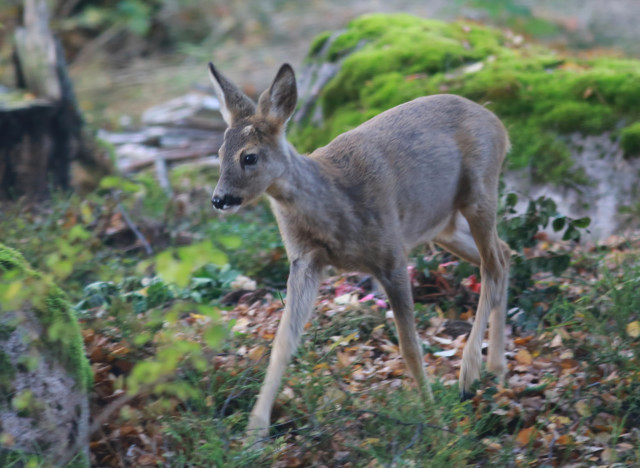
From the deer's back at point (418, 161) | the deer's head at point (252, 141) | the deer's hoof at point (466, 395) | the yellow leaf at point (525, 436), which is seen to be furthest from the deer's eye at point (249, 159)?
the yellow leaf at point (525, 436)

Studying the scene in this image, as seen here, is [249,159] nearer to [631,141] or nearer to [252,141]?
[252,141]

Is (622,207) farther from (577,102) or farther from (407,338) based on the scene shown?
(407,338)

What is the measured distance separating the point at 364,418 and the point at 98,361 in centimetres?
172

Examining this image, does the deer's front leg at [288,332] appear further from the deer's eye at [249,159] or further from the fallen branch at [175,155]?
the fallen branch at [175,155]

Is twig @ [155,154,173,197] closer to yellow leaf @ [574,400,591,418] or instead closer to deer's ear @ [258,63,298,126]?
deer's ear @ [258,63,298,126]

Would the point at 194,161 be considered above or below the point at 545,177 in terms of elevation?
below

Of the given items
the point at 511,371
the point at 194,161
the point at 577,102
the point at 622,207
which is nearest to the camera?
the point at 511,371

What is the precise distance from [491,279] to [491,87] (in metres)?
3.43

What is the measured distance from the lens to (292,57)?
51.9ft

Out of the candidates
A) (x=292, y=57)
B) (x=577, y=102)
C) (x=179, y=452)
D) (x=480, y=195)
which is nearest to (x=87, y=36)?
(x=292, y=57)

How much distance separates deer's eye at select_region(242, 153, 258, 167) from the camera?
4.78 m

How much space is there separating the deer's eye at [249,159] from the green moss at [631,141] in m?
4.61

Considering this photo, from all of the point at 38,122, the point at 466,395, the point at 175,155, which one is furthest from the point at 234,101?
the point at 175,155

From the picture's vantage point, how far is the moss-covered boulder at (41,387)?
386 cm
